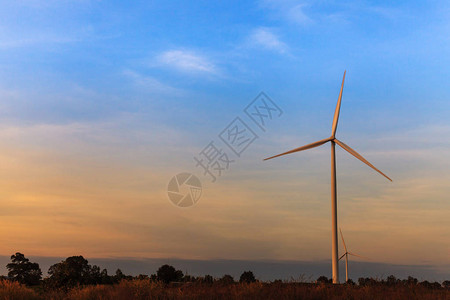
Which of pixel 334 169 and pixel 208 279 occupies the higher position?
pixel 334 169

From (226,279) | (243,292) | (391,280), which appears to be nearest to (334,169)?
(391,280)

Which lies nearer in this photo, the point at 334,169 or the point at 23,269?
the point at 334,169

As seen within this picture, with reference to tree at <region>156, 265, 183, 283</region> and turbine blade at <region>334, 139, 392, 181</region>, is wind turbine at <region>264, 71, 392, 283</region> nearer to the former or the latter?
turbine blade at <region>334, 139, 392, 181</region>

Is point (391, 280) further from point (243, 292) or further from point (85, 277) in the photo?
point (85, 277)

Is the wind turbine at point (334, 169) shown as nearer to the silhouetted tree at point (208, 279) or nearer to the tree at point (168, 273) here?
the tree at point (168, 273)

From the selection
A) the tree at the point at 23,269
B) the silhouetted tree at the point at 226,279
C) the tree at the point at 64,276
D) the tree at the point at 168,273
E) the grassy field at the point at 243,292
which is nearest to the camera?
the grassy field at the point at 243,292

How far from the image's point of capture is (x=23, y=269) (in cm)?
9912

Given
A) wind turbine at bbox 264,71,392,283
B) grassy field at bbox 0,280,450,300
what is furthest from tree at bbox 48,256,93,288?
wind turbine at bbox 264,71,392,283

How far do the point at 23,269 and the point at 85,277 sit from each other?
46941 millimetres

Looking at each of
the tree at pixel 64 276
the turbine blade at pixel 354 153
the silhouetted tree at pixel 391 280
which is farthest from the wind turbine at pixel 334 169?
the tree at pixel 64 276

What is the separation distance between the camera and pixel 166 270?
4256 cm

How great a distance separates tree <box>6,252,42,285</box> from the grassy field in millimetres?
72901

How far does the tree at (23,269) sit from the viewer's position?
97.1 m

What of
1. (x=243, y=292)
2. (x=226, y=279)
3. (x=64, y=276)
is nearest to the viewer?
(x=243, y=292)
